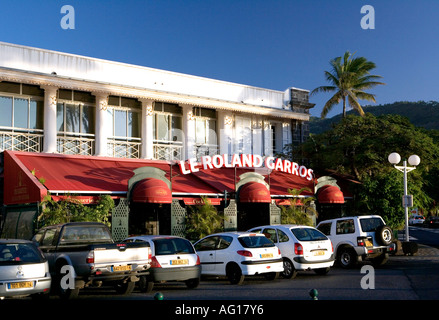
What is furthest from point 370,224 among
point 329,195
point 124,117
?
point 124,117

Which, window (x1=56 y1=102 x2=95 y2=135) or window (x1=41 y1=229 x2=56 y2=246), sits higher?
window (x1=56 y1=102 x2=95 y2=135)

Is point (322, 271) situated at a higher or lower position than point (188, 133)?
lower

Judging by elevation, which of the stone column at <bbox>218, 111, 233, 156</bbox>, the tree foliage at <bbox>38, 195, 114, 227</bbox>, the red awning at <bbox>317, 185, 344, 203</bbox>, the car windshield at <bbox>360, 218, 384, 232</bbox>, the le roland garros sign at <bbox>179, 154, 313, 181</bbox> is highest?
the stone column at <bbox>218, 111, 233, 156</bbox>

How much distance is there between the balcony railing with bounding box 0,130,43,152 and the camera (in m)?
21.3

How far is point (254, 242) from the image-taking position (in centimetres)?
1462

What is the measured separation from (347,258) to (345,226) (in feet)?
3.58

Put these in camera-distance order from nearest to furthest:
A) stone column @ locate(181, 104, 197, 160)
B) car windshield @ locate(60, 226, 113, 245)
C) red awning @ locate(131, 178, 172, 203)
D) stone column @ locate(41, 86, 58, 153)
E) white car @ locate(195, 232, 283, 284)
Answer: car windshield @ locate(60, 226, 113, 245)
white car @ locate(195, 232, 283, 284)
red awning @ locate(131, 178, 172, 203)
stone column @ locate(41, 86, 58, 153)
stone column @ locate(181, 104, 197, 160)

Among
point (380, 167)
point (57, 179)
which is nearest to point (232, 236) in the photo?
point (57, 179)

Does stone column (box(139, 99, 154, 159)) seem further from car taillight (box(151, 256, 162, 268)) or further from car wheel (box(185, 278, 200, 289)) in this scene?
car taillight (box(151, 256, 162, 268))

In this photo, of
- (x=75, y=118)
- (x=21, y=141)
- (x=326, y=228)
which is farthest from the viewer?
(x=75, y=118)

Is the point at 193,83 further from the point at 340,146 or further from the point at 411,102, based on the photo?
the point at 411,102

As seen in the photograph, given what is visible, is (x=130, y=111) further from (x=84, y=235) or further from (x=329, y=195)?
(x=84, y=235)

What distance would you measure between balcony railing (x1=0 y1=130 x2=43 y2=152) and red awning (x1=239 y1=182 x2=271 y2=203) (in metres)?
8.66

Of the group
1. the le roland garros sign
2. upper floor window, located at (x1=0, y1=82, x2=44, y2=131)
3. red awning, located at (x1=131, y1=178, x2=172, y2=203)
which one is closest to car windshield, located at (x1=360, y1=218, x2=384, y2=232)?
the le roland garros sign
